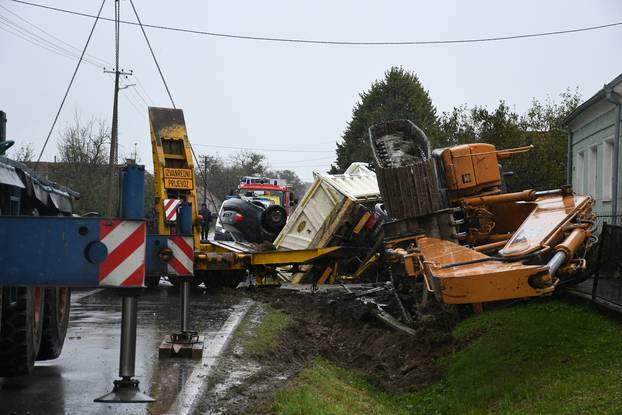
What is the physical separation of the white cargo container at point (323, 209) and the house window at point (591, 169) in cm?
559

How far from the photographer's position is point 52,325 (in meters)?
9.02

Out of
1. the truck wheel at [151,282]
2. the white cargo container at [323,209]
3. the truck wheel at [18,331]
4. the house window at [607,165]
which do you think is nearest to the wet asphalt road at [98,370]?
the truck wheel at [18,331]

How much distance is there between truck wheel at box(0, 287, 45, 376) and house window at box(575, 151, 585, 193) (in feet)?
60.5

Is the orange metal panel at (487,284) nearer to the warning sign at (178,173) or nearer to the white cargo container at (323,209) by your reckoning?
the warning sign at (178,173)

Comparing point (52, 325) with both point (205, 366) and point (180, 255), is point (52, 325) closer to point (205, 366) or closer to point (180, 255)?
point (205, 366)

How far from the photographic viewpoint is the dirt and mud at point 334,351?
7.92 m

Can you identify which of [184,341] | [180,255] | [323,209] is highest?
[323,209]

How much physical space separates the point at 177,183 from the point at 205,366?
840 cm

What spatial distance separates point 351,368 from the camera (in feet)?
36.1

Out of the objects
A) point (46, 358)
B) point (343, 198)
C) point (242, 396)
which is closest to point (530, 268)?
point (242, 396)

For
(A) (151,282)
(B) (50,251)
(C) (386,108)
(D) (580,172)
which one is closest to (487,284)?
(B) (50,251)

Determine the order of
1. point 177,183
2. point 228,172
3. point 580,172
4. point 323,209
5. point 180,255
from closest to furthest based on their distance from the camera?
point 180,255
point 177,183
point 323,209
point 580,172
point 228,172

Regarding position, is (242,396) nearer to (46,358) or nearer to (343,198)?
(46,358)

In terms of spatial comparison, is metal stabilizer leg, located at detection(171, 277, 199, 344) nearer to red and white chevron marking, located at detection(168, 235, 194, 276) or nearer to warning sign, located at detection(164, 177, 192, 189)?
red and white chevron marking, located at detection(168, 235, 194, 276)
